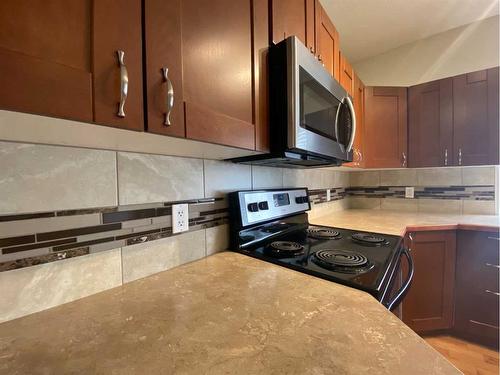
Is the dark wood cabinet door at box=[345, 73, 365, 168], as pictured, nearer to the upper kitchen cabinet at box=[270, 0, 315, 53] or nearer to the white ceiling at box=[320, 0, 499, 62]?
the white ceiling at box=[320, 0, 499, 62]

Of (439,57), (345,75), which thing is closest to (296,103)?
(345,75)

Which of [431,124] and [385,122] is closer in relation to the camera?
[431,124]

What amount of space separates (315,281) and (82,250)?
654mm

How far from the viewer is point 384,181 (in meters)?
2.39

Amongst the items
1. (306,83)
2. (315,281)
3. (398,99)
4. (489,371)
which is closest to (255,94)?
(306,83)

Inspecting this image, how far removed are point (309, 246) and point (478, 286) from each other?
1405 mm

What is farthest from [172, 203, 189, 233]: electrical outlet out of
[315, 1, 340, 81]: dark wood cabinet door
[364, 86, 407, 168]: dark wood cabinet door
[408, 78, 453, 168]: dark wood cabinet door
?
[408, 78, 453, 168]: dark wood cabinet door

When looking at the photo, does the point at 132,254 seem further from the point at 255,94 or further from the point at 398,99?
the point at 398,99

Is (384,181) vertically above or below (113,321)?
above

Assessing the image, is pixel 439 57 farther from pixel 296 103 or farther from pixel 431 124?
pixel 296 103

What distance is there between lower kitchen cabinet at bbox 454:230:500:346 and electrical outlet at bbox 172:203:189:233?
6.04 ft

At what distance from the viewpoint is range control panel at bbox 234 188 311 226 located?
1.03 metres

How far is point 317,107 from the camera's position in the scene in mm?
947

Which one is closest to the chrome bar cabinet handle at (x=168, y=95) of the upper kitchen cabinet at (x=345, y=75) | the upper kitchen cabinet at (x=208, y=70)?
the upper kitchen cabinet at (x=208, y=70)
